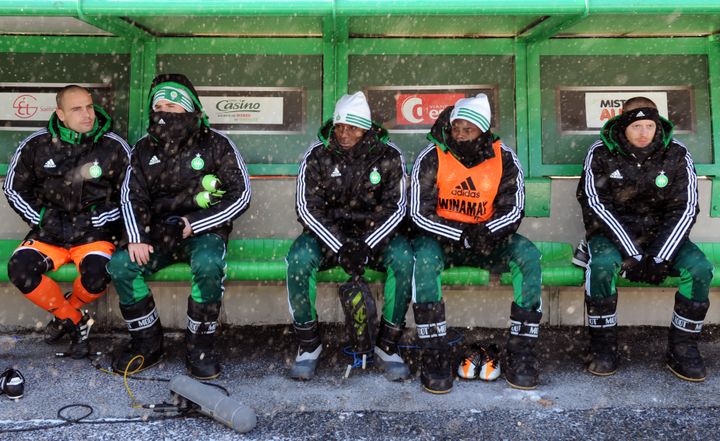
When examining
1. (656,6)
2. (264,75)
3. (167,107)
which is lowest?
(167,107)

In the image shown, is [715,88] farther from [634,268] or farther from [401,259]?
[401,259]

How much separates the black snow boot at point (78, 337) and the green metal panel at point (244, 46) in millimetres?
2084

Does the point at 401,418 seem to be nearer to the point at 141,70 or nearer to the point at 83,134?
the point at 83,134

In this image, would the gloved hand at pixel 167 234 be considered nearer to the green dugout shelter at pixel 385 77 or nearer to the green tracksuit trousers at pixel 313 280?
the green tracksuit trousers at pixel 313 280

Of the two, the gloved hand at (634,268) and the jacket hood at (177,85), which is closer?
the gloved hand at (634,268)

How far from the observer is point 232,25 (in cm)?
489

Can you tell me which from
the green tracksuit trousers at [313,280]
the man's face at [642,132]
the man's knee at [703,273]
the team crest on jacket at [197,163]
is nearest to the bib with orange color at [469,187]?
the green tracksuit trousers at [313,280]

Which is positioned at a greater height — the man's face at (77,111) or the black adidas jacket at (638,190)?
the man's face at (77,111)

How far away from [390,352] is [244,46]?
8.40ft

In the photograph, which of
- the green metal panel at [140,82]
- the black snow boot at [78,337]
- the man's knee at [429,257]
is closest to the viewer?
the man's knee at [429,257]

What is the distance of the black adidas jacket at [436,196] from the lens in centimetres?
395

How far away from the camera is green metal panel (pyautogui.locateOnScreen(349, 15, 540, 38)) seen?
15.5 feet

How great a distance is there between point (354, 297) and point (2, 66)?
3.24 m

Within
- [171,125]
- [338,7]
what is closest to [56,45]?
[171,125]
